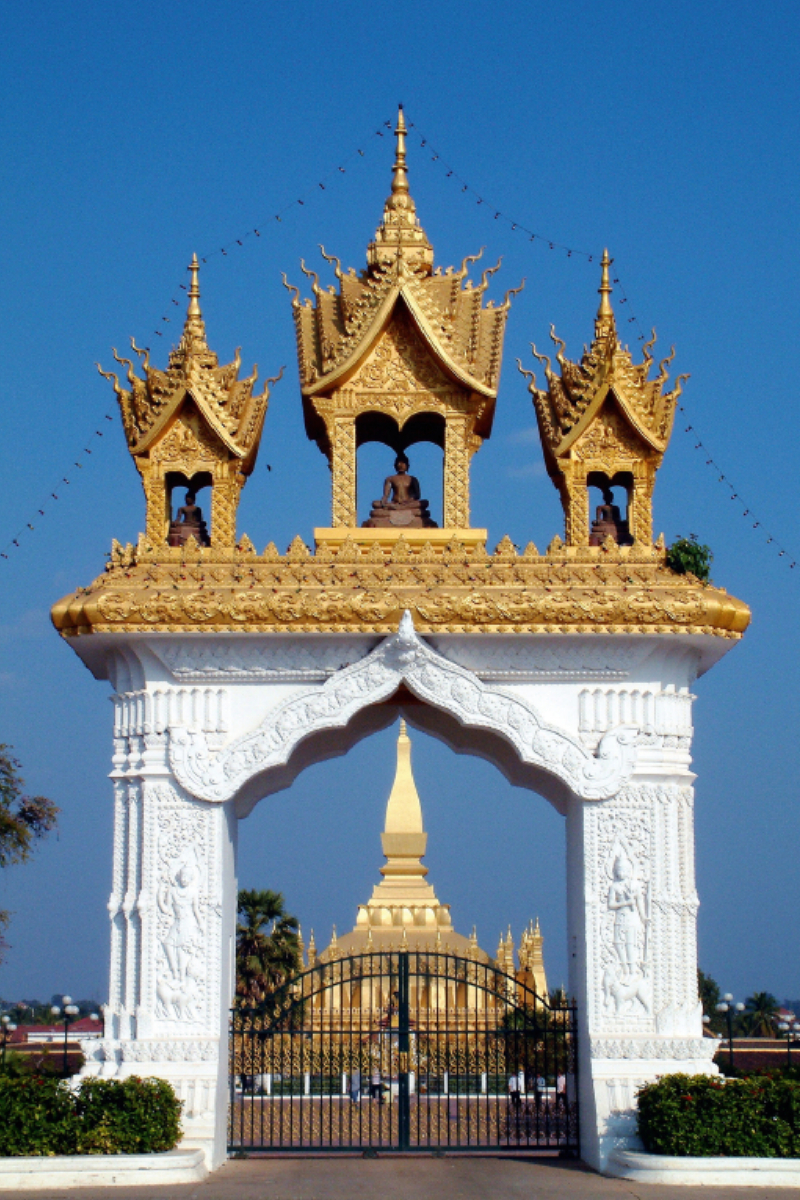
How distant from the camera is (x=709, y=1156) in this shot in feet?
43.2

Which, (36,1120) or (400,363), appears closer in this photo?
(36,1120)

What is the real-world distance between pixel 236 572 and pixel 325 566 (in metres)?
0.86

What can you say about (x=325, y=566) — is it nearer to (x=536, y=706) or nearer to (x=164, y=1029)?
(x=536, y=706)

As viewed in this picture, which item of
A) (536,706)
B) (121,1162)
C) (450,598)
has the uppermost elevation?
(450,598)

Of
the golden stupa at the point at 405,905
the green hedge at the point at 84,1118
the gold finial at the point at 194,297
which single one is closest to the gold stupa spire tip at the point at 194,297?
the gold finial at the point at 194,297

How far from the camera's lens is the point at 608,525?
54.1 feet

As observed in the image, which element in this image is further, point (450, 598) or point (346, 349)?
point (346, 349)

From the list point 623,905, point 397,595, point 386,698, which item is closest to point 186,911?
point 386,698

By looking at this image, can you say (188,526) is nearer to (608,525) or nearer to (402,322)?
(402,322)

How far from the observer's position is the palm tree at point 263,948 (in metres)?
30.8

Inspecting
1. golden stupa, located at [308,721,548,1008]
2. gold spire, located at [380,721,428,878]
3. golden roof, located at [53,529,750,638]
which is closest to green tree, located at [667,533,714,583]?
golden roof, located at [53,529,750,638]

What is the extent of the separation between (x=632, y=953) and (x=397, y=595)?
3.97 metres

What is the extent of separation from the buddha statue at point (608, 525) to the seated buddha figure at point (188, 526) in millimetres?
4042

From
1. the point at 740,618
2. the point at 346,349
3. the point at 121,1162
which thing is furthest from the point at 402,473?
the point at 121,1162
